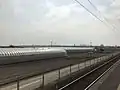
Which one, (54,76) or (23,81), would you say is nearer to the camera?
(23,81)

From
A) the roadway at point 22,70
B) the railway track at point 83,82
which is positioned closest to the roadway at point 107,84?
the railway track at point 83,82

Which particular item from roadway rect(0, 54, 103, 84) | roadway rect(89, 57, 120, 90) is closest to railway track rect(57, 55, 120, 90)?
roadway rect(89, 57, 120, 90)

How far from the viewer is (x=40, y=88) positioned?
57.5ft

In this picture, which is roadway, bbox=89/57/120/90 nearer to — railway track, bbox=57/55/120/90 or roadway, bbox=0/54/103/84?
railway track, bbox=57/55/120/90

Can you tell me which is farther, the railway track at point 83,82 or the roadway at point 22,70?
the roadway at point 22,70

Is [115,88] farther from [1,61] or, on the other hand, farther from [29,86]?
[1,61]

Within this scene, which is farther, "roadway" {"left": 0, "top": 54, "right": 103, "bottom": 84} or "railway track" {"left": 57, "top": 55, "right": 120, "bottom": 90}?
"roadway" {"left": 0, "top": 54, "right": 103, "bottom": 84}

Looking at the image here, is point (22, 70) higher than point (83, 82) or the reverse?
the reverse

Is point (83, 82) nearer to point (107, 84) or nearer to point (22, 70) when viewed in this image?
point (107, 84)

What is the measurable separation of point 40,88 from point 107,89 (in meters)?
5.60

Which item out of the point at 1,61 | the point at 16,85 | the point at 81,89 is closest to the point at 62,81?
the point at 81,89

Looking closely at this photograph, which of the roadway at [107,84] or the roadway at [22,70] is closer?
the roadway at [107,84]

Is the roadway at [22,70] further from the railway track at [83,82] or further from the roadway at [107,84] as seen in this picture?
the roadway at [107,84]

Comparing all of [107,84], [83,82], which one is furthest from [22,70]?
[107,84]
